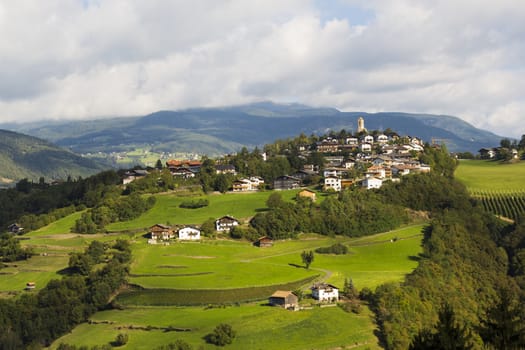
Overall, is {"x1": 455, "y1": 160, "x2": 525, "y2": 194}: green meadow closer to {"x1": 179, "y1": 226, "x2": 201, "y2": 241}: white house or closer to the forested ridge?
the forested ridge

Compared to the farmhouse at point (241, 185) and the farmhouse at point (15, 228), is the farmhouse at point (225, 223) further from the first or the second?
the farmhouse at point (15, 228)

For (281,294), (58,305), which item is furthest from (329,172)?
(58,305)

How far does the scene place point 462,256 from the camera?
88.5 meters

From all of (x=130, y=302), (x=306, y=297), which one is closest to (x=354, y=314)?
(x=306, y=297)

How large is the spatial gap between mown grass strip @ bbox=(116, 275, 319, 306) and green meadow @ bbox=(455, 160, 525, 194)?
5856 centimetres

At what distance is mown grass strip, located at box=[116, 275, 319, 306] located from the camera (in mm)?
70625

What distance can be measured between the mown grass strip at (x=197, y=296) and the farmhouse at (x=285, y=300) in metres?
3.41

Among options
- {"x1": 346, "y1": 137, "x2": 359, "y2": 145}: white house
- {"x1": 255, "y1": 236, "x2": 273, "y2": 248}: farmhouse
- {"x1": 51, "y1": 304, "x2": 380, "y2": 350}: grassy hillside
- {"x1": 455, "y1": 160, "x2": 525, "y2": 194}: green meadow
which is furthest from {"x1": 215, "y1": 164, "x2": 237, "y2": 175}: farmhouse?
{"x1": 51, "y1": 304, "x2": 380, "y2": 350}: grassy hillside

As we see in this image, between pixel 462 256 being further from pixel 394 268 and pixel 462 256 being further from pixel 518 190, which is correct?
pixel 518 190

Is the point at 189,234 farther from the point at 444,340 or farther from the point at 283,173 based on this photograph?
the point at 444,340

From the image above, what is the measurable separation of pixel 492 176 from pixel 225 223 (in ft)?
201

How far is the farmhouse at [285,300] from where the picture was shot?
65.9m

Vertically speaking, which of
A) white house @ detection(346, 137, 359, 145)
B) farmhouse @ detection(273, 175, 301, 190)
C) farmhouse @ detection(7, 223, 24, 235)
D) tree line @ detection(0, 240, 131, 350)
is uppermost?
white house @ detection(346, 137, 359, 145)

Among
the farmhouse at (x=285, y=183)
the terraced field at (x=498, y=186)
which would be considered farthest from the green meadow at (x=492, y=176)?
the farmhouse at (x=285, y=183)
